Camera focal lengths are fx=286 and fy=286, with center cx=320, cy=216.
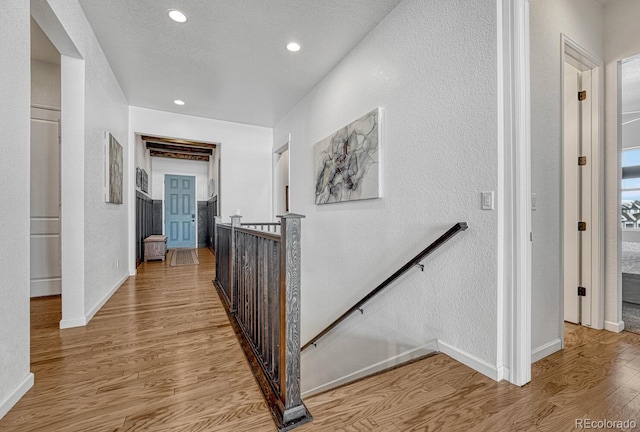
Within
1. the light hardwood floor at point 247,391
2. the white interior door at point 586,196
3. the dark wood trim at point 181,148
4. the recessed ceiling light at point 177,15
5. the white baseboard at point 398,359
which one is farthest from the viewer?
the dark wood trim at point 181,148

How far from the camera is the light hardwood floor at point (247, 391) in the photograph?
1319 millimetres

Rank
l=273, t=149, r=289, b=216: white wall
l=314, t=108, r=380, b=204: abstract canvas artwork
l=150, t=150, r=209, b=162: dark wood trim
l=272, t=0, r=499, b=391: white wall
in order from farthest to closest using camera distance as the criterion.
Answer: l=150, t=150, r=209, b=162: dark wood trim < l=273, t=149, r=289, b=216: white wall < l=314, t=108, r=380, b=204: abstract canvas artwork < l=272, t=0, r=499, b=391: white wall

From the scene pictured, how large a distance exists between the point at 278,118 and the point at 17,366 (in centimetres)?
465

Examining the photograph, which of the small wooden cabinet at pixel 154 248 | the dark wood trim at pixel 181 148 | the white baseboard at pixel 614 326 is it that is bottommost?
the white baseboard at pixel 614 326

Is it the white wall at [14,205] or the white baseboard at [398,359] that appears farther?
the white baseboard at [398,359]

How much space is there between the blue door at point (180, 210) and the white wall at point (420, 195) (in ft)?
22.1

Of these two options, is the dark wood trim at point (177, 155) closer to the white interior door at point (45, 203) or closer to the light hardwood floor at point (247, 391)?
the white interior door at point (45, 203)

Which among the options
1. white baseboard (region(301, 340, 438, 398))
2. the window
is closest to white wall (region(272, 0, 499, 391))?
white baseboard (region(301, 340, 438, 398))

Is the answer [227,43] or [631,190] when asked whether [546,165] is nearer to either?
[227,43]

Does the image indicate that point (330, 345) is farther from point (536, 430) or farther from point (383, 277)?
point (536, 430)

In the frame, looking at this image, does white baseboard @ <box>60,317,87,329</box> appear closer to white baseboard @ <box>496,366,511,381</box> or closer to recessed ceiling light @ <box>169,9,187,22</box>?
recessed ceiling light @ <box>169,9,187,22</box>

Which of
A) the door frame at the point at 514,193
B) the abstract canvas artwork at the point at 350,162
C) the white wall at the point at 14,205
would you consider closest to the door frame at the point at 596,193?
the door frame at the point at 514,193

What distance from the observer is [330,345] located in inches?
130

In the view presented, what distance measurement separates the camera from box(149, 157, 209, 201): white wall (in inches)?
330
